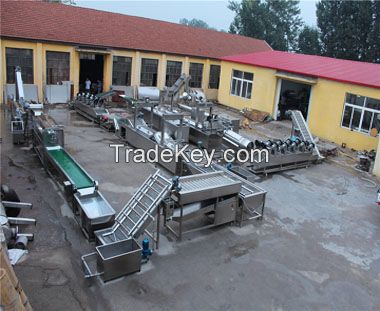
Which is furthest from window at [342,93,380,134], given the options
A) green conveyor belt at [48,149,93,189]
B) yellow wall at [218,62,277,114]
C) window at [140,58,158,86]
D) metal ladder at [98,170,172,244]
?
window at [140,58,158,86]

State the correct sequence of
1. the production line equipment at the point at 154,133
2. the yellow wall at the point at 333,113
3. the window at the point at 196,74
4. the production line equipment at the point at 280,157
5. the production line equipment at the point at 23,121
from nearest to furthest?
the production line equipment at the point at 280,157
the production line equipment at the point at 154,133
the production line equipment at the point at 23,121
the yellow wall at the point at 333,113
the window at the point at 196,74

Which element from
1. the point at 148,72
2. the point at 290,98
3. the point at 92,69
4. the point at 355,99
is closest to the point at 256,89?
the point at 290,98

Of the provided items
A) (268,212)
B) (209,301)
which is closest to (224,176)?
(268,212)

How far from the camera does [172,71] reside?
2288cm

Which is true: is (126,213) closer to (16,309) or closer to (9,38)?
(16,309)

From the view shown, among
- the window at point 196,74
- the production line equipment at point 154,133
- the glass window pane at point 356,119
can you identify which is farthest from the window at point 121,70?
the glass window pane at point 356,119

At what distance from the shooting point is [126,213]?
7.01 metres

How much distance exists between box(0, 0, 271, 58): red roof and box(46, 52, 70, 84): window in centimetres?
78

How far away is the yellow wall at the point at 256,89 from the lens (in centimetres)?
1905

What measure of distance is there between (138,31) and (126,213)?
17318 millimetres

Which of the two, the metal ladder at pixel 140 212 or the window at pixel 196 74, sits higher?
the window at pixel 196 74

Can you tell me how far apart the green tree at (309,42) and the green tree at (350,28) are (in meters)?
1.27

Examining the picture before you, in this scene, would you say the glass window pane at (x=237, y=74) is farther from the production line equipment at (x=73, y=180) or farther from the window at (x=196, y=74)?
the production line equipment at (x=73, y=180)

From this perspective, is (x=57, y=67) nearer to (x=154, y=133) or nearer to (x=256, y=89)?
(x=154, y=133)
